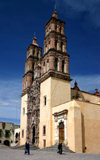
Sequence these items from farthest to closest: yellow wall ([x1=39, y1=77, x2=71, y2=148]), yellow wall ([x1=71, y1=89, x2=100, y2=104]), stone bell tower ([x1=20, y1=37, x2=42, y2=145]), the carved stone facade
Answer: yellow wall ([x1=71, y1=89, x2=100, y2=104])
stone bell tower ([x1=20, y1=37, x2=42, y2=145])
the carved stone facade
yellow wall ([x1=39, y1=77, x2=71, y2=148])

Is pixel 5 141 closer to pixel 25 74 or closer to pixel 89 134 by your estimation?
pixel 25 74

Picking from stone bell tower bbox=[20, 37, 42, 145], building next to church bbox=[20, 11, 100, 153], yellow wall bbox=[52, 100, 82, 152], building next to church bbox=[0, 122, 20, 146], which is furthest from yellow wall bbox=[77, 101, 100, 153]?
building next to church bbox=[0, 122, 20, 146]

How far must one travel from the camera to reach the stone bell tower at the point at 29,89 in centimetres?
3416

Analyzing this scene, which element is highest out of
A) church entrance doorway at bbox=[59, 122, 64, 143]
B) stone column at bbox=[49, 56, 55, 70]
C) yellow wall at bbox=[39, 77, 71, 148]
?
stone column at bbox=[49, 56, 55, 70]

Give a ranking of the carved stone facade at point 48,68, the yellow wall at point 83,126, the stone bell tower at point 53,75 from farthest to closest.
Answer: the carved stone facade at point 48,68
the stone bell tower at point 53,75
the yellow wall at point 83,126

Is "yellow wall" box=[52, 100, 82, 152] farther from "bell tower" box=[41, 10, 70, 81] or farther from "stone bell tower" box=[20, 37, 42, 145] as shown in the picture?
"stone bell tower" box=[20, 37, 42, 145]

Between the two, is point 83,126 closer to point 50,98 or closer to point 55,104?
point 55,104

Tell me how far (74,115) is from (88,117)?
244 cm

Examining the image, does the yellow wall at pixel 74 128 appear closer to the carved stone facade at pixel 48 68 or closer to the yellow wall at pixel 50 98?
the yellow wall at pixel 50 98

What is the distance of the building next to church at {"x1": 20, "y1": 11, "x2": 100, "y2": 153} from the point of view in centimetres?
2311

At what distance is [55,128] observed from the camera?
2594 centimetres

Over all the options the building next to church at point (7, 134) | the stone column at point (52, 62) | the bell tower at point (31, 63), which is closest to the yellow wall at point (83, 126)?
the stone column at point (52, 62)

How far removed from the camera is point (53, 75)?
29.0 meters

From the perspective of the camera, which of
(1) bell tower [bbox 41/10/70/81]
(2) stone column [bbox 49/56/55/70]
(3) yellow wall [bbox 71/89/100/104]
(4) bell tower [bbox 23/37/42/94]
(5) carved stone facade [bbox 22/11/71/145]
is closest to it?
(2) stone column [bbox 49/56/55/70]
